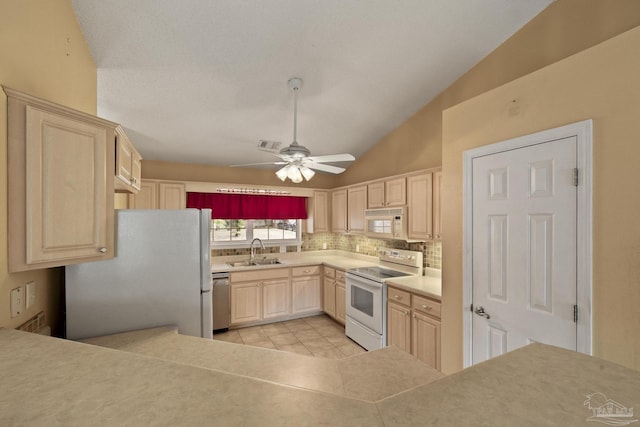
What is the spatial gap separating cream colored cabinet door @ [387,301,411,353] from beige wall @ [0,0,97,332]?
2756 mm

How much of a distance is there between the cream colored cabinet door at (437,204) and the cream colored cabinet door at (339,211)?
69.5 inches

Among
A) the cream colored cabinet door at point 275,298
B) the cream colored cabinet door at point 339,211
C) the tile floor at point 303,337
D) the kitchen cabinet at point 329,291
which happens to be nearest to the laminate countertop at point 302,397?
the tile floor at point 303,337

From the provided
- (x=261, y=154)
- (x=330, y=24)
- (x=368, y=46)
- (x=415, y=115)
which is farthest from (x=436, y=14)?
(x=261, y=154)

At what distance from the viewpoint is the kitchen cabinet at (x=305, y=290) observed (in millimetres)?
4324

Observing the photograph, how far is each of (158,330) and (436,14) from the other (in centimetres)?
297

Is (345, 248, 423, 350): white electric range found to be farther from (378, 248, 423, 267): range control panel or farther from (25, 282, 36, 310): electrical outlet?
(25, 282, 36, 310): electrical outlet

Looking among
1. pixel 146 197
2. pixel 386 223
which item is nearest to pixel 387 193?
pixel 386 223

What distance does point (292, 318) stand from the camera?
4.36 m

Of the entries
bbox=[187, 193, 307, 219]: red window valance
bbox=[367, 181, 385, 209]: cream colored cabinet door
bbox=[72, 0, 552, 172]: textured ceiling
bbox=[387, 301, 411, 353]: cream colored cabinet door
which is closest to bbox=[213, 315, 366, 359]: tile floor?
bbox=[387, 301, 411, 353]: cream colored cabinet door

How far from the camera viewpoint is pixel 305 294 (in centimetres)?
441

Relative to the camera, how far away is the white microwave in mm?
3318

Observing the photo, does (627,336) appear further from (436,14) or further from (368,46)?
(368,46)

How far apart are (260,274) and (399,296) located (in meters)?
2.10

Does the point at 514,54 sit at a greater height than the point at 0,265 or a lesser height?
greater
